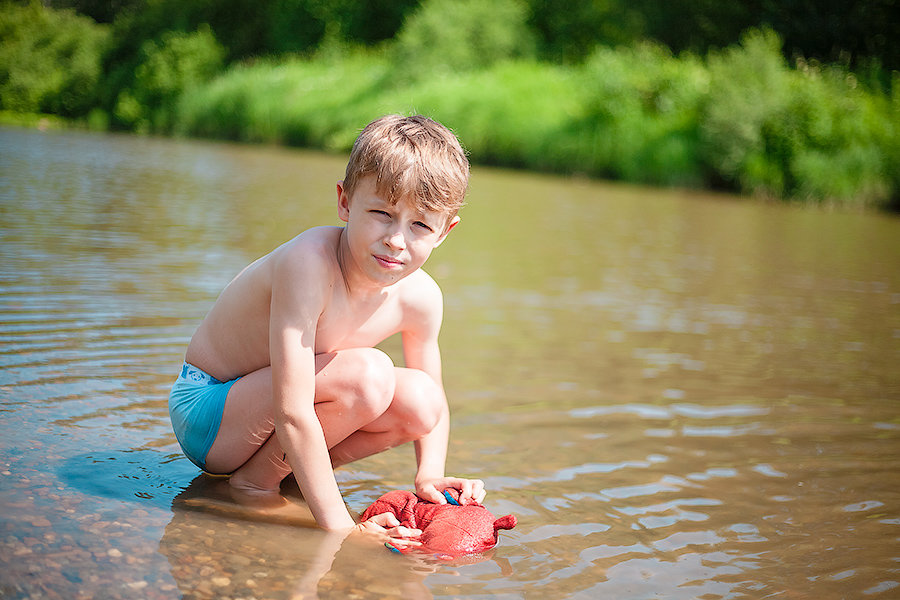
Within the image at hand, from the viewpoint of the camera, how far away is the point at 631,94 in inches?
686

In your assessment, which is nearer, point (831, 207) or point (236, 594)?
point (236, 594)

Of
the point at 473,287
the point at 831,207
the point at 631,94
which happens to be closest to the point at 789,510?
the point at 473,287

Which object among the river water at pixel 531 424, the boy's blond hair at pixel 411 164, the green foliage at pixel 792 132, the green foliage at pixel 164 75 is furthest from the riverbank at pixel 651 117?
the boy's blond hair at pixel 411 164

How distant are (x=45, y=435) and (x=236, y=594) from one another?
1140 mm

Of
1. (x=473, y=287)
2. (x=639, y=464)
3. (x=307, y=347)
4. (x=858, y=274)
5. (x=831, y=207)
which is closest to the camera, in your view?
(x=307, y=347)

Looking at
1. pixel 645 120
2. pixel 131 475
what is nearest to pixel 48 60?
pixel 645 120

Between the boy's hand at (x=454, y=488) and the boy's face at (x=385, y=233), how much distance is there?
1.92ft

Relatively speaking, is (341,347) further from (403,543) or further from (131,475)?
(131,475)

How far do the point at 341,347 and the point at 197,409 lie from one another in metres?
0.42

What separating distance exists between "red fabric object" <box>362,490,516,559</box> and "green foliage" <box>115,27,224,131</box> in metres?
22.5

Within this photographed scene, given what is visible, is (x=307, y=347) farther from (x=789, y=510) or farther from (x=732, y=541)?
(x=789, y=510)

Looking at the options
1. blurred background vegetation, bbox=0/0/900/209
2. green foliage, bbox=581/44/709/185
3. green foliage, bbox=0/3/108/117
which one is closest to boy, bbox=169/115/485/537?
blurred background vegetation, bbox=0/0/900/209

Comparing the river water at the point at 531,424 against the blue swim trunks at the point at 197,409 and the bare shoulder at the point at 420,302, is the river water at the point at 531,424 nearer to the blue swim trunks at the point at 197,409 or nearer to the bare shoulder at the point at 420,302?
the blue swim trunks at the point at 197,409

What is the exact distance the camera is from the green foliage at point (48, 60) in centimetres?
1991
